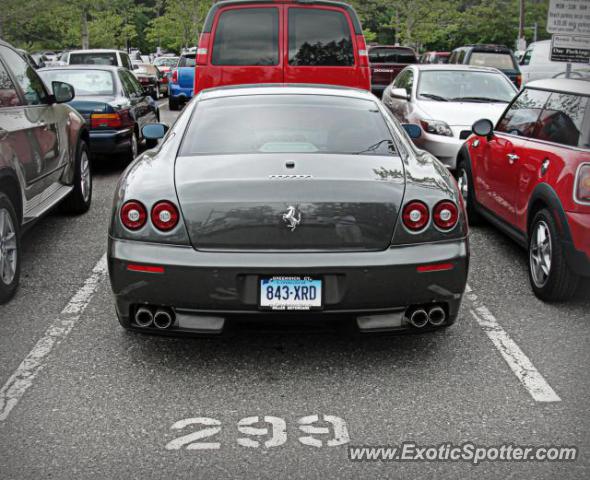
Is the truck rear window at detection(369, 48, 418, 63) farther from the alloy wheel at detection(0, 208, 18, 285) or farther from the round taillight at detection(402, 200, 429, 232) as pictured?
the round taillight at detection(402, 200, 429, 232)

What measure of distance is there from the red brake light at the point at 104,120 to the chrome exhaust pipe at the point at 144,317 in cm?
704

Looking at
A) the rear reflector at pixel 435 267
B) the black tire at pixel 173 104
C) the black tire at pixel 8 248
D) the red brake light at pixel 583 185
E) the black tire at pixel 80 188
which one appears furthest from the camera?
the black tire at pixel 173 104

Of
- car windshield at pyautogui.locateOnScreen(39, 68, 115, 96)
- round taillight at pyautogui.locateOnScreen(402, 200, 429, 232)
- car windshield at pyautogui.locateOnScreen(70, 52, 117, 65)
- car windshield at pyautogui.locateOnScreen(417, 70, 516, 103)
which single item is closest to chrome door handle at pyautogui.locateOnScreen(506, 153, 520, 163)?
round taillight at pyautogui.locateOnScreen(402, 200, 429, 232)

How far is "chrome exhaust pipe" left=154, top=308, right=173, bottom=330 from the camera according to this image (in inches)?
159

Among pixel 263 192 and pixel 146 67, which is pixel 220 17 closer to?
pixel 263 192

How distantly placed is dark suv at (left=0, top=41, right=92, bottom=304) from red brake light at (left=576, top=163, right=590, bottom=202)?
A: 3906mm

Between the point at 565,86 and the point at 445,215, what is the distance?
2342mm

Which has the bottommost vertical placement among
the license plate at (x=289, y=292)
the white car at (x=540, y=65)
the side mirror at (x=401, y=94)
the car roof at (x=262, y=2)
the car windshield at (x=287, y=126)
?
the white car at (x=540, y=65)

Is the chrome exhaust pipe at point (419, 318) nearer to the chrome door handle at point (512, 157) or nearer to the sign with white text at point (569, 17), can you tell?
the chrome door handle at point (512, 157)

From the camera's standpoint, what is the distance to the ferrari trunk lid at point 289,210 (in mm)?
3914

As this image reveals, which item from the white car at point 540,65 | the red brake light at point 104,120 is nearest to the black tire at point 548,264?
the red brake light at point 104,120

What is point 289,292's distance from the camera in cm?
388

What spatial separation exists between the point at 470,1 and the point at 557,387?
4122 inches

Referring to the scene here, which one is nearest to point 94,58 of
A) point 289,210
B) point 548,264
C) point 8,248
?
point 8,248
